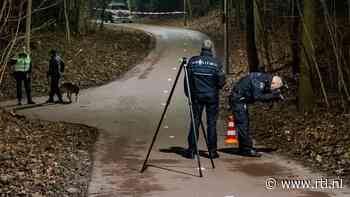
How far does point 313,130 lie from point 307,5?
9.57 feet

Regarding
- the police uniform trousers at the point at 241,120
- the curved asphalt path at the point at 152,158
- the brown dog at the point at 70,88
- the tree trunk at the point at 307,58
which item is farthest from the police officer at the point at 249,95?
A: the brown dog at the point at 70,88

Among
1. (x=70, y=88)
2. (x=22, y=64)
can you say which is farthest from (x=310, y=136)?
(x=22, y=64)

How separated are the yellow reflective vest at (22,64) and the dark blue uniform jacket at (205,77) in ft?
37.9

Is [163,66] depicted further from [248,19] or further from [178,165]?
[178,165]

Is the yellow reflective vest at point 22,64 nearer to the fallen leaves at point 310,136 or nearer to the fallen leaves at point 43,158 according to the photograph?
the fallen leaves at point 43,158

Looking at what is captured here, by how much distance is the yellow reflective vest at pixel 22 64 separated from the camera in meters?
21.4

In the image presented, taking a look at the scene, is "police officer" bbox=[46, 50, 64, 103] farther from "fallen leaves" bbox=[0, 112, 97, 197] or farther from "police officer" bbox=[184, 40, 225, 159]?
"police officer" bbox=[184, 40, 225, 159]

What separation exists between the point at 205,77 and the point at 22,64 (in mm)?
11874

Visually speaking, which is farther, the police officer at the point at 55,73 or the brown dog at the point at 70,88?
the police officer at the point at 55,73

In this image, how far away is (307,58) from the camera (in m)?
14.6

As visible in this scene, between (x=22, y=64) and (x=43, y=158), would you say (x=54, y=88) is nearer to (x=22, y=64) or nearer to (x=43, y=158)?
(x=22, y=64)

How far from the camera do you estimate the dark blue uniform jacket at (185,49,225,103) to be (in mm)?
11039

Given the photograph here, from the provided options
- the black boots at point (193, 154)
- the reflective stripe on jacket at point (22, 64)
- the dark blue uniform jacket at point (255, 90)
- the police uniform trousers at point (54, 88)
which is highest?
the dark blue uniform jacket at point (255, 90)

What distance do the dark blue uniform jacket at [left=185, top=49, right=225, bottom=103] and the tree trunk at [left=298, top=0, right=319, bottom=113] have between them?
367 cm
